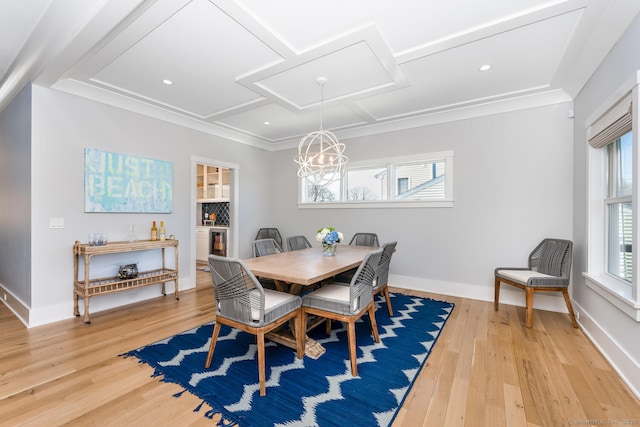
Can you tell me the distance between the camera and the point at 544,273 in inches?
130

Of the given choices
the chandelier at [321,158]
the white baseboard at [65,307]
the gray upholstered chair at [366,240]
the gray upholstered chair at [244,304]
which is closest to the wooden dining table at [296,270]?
the gray upholstered chair at [244,304]

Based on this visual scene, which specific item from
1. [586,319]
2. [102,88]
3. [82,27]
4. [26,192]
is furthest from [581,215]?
[26,192]

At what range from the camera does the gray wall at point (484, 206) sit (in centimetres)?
345

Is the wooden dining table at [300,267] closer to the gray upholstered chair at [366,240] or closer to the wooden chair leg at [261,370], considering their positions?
the wooden chair leg at [261,370]

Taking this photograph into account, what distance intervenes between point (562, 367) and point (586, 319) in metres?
0.97

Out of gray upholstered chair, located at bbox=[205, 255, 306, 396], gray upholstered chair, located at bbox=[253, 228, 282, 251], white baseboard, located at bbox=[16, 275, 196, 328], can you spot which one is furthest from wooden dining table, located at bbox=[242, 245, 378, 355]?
gray upholstered chair, located at bbox=[253, 228, 282, 251]

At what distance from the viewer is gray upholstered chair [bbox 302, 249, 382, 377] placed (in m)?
2.13

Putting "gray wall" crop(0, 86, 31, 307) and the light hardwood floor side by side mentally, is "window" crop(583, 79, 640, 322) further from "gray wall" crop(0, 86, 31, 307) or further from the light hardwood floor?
"gray wall" crop(0, 86, 31, 307)

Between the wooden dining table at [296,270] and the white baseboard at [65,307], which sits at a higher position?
the wooden dining table at [296,270]

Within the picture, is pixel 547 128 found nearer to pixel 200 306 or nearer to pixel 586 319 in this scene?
pixel 586 319

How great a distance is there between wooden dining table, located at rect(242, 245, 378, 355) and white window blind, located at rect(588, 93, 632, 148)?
2332 millimetres

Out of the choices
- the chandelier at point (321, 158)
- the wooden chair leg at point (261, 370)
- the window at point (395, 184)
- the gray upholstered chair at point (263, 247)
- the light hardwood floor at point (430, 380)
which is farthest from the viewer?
the window at point (395, 184)

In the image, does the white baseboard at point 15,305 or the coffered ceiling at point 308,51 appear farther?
the white baseboard at point 15,305

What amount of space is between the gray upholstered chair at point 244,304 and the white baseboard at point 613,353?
2384 millimetres
